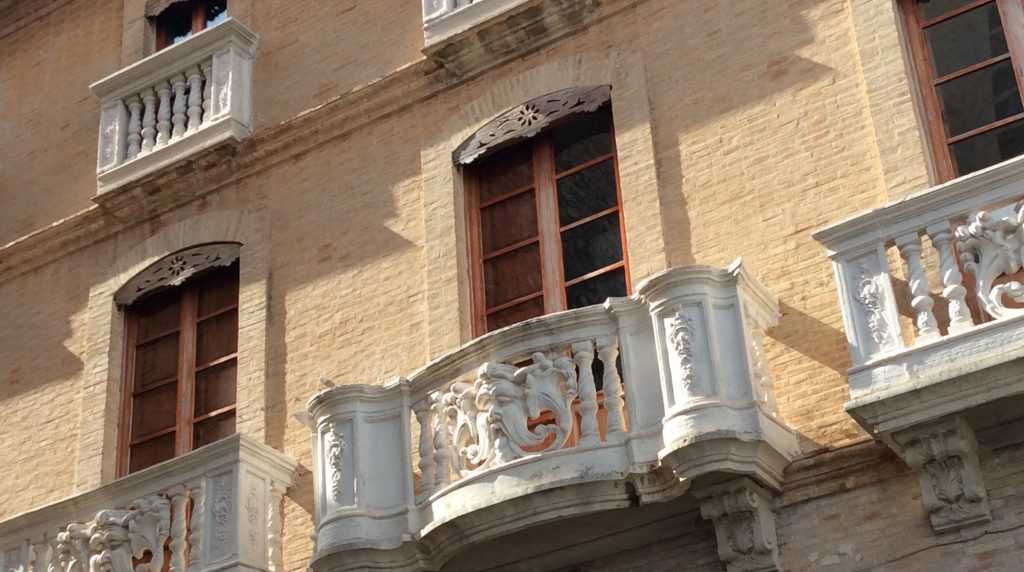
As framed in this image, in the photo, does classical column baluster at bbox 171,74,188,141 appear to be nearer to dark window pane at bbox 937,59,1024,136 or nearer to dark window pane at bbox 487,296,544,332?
dark window pane at bbox 487,296,544,332

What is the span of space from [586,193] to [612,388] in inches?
99.3

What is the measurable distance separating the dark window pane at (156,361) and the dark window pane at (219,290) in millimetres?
367

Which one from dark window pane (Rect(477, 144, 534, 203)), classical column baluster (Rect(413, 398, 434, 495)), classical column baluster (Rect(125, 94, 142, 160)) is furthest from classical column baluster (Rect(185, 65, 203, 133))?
classical column baluster (Rect(413, 398, 434, 495))

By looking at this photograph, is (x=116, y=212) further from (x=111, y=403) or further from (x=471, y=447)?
(x=471, y=447)

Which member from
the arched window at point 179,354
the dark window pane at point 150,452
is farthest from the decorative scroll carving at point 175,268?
the dark window pane at point 150,452

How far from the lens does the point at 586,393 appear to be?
1059cm

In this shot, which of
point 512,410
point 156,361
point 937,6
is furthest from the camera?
point 156,361

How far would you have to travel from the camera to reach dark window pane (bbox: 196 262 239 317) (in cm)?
1422

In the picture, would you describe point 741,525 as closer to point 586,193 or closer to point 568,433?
point 568,433

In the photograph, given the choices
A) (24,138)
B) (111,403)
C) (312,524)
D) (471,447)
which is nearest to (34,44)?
(24,138)

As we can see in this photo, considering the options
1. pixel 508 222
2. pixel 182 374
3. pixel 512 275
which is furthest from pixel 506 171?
pixel 182 374

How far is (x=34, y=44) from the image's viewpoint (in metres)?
16.9

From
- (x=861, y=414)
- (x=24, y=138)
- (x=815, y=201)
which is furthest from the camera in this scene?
(x=24, y=138)

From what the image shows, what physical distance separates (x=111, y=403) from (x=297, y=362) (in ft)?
6.10
